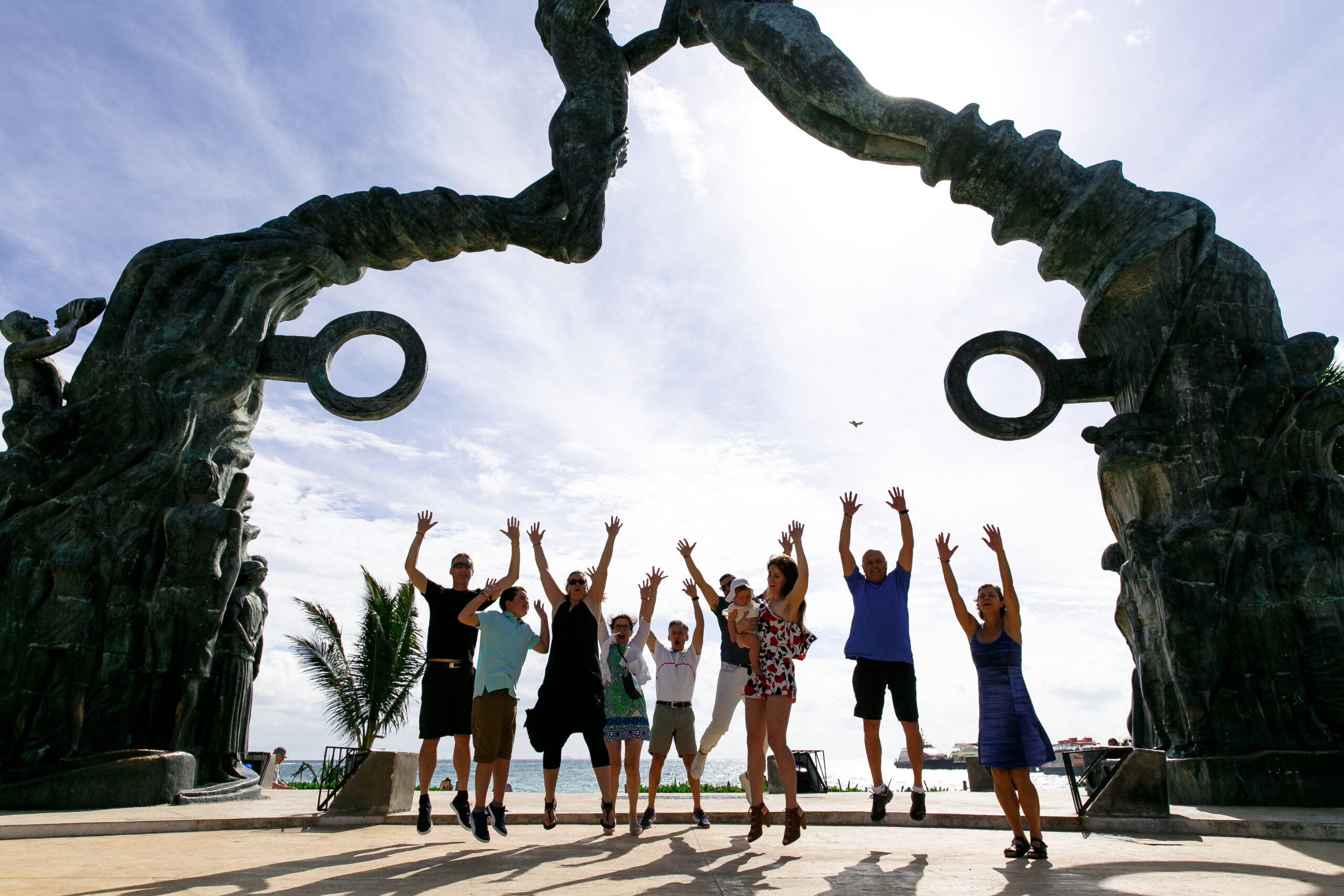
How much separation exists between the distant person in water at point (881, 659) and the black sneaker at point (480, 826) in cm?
241

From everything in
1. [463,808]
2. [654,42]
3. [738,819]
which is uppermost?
[654,42]

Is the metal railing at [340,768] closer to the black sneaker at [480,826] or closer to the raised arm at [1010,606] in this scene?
the black sneaker at [480,826]

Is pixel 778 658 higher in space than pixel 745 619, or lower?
lower

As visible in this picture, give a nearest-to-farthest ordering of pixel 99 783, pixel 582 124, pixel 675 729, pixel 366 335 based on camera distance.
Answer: pixel 675 729 → pixel 99 783 → pixel 366 335 → pixel 582 124

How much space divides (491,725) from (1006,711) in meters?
3.17

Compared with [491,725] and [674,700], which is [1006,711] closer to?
[674,700]

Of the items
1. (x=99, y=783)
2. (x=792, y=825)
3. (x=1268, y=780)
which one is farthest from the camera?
(x=99, y=783)

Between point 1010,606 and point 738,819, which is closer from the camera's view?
point 1010,606

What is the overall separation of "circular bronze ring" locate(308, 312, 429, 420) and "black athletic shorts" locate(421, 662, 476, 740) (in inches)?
200

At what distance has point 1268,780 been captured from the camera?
22.9 feet

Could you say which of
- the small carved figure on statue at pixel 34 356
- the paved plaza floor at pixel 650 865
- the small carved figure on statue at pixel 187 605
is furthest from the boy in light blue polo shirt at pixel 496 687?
the small carved figure on statue at pixel 34 356

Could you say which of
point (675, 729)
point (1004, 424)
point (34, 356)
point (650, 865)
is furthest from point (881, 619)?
point (34, 356)

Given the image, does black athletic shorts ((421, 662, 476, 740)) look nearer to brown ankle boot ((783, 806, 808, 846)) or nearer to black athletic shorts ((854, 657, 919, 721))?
brown ankle boot ((783, 806, 808, 846))

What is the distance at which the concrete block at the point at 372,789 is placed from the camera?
20.4 feet
